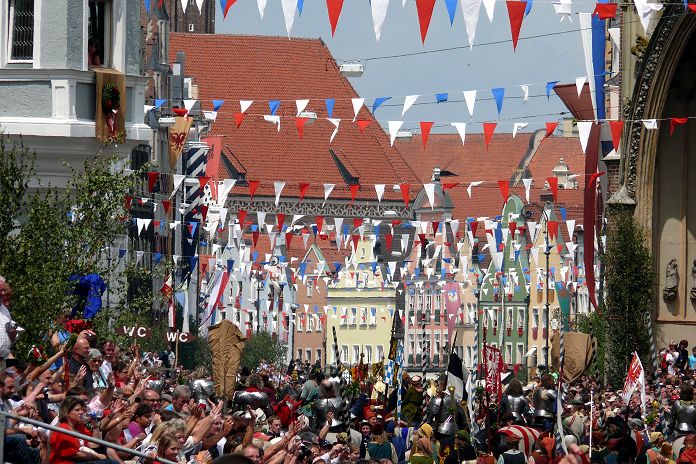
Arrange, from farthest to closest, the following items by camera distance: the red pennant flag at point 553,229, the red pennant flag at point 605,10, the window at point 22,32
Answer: the red pennant flag at point 553,229 → the window at point 22,32 → the red pennant flag at point 605,10

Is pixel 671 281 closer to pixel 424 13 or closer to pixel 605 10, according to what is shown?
pixel 605 10

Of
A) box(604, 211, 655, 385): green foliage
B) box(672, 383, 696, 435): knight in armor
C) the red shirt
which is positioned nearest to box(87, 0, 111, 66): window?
box(672, 383, 696, 435): knight in armor

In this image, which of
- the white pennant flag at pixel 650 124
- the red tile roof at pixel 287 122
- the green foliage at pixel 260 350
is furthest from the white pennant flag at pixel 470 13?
the red tile roof at pixel 287 122

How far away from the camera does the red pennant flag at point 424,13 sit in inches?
796

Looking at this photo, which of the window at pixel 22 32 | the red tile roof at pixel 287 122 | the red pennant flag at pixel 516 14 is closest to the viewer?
the red pennant flag at pixel 516 14

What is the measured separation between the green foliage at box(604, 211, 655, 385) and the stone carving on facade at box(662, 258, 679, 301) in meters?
0.86

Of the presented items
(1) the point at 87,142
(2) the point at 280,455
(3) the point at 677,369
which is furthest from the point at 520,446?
(3) the point at 677,369

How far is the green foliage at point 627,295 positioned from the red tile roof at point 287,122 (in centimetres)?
8645

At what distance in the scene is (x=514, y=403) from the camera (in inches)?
958

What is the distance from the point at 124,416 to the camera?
1392 cm

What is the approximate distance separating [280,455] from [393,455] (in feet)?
21.5

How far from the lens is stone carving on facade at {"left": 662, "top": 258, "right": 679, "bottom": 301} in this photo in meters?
37.3

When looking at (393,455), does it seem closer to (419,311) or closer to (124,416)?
(124,416)

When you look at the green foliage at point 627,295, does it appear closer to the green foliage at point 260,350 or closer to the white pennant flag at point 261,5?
the white pennant flag at point 261,5
